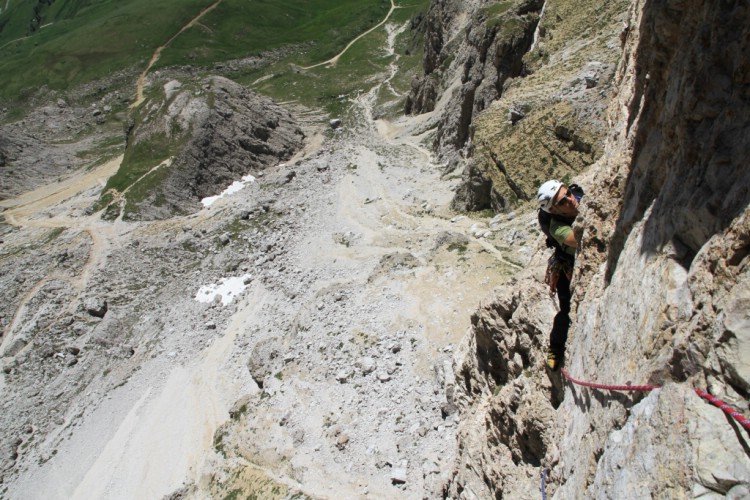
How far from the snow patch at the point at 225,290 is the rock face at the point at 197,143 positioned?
65.2 ft

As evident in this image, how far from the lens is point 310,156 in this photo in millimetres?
73438

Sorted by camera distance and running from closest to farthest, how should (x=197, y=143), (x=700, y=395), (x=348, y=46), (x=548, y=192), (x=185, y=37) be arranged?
(x=700, y=395)
(x=548, y=192)
(x=197, y=143)
(x=348, y=46)
(x=185, y=37)

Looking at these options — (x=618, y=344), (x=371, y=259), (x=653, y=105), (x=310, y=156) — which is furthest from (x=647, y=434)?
(x=310, y=156)

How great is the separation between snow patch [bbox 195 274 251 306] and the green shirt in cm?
3830

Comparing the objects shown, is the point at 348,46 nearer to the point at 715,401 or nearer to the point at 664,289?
the point at 664,289

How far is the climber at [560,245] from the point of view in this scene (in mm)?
10539

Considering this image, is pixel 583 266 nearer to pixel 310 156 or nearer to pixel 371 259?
pixel 371 259

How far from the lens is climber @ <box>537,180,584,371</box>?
34.6 ft

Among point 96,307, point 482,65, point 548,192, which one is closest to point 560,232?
point 548,192

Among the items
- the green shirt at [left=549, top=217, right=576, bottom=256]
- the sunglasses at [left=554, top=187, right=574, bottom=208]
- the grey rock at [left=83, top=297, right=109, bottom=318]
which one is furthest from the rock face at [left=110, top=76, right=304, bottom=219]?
the sunglasses at [left=554, top=187, right=574, bottom=208]

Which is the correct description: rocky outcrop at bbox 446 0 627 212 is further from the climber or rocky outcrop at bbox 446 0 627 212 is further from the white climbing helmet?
the white climbing helmet

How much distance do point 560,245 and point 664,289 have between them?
4.52 m

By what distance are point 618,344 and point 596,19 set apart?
47069mm

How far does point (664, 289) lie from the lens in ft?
22.2
